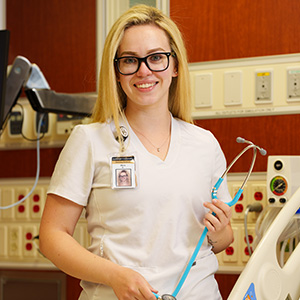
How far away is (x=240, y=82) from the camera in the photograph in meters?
2.65

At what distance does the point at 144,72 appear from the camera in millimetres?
1824

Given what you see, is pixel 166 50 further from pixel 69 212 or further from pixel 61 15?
pixel 61 15

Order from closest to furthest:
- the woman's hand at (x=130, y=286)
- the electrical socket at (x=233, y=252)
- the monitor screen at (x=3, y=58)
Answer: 1. the woman's hand at (x=130, y=286)
2. the monitor screen at (x=3, y=58)
3. the electrical socket at (x=233, y=252)

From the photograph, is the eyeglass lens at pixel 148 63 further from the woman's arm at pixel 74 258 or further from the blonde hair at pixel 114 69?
the woman's arm at pixel 74 258

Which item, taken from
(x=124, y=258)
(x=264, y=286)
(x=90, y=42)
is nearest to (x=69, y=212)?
(x=124, y=258)

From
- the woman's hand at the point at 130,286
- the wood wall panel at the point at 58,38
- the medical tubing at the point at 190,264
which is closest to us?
the woman's hand at the point at 130,286

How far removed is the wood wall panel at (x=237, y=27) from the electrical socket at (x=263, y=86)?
0.10 metres

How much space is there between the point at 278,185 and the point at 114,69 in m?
0.93

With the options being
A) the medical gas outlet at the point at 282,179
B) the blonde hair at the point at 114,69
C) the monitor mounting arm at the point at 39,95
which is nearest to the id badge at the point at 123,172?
the blonde hair at the point at 114,69

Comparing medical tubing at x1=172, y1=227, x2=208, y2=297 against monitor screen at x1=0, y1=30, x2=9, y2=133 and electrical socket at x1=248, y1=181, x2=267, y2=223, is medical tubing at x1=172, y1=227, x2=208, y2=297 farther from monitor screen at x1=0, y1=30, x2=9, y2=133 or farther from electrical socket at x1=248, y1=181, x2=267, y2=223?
monitor screen at x1=0, y1=30, x2=9, y2=133

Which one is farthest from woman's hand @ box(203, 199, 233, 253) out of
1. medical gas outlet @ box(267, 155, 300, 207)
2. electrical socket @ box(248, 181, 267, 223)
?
electrical socket @ box(248, 181, 267, 223)

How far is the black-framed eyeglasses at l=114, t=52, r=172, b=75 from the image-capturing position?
72.6 inches

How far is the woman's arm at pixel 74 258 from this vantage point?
1593mm

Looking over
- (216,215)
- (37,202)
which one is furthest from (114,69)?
(37,202)
